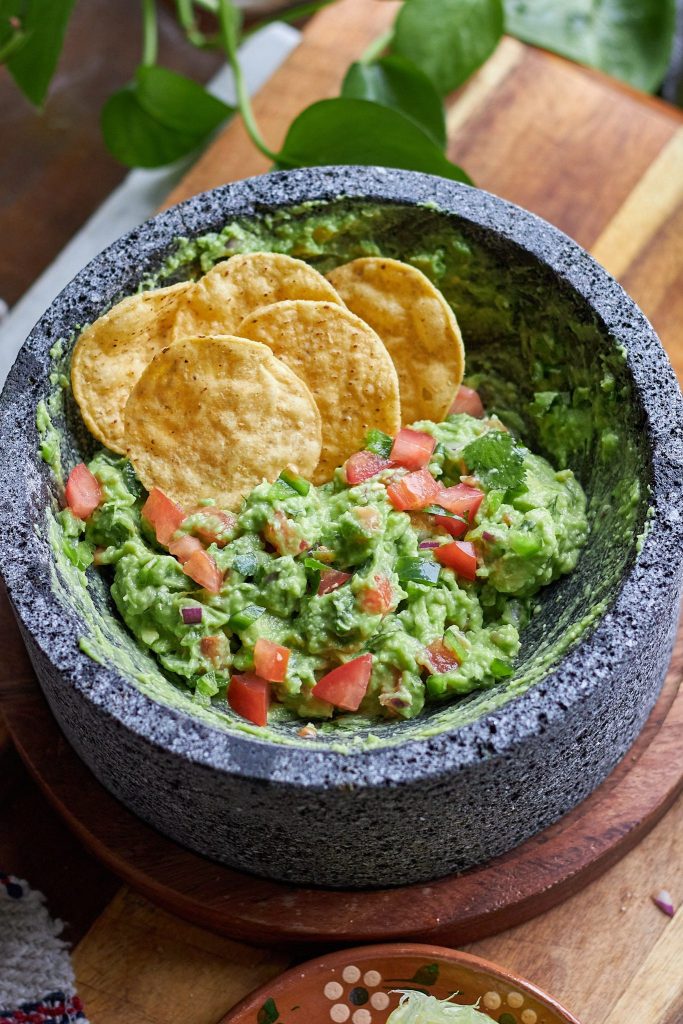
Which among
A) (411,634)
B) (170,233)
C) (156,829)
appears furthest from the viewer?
(170,233)

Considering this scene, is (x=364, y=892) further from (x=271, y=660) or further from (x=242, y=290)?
(x=242, y=290)

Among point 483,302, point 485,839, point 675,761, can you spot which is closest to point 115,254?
point 483,302

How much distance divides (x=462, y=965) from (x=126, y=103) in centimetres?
230

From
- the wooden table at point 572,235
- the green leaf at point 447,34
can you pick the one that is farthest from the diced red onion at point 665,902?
the green leaf at point 447,34

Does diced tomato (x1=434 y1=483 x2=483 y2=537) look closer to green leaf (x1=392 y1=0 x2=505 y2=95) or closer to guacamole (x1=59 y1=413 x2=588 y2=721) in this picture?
guacamole (x1=59 y1=413 x2=588 y2=721)

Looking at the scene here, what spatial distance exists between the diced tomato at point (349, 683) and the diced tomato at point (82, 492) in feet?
1.88

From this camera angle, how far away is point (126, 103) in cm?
327

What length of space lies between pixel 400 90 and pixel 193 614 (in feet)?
5.37

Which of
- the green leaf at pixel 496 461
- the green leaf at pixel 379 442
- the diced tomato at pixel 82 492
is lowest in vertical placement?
the diced tomato at pixel 82 492

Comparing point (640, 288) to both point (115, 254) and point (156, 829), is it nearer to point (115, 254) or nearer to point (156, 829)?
point (115, 254)

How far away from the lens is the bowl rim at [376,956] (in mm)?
2188

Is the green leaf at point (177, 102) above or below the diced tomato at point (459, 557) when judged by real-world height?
below

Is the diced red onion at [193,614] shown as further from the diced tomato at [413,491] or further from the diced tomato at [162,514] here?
the diced tomato at [413,491]

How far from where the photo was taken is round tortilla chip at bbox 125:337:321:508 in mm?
2371
